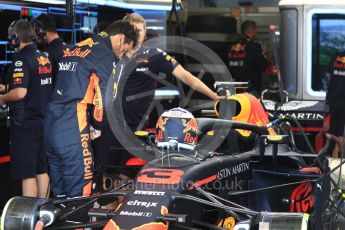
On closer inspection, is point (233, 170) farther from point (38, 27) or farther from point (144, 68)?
point (38, 27)

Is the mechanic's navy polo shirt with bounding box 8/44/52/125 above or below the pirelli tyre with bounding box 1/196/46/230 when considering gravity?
above

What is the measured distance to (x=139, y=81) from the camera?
25.6 ft

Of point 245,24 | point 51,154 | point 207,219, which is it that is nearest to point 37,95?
point 51,154

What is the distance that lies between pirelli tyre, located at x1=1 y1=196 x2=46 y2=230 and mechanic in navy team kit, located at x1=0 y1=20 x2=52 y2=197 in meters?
2.06

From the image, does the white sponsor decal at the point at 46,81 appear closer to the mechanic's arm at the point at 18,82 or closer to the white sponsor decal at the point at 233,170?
the mechanic's arm at the point at 18,82

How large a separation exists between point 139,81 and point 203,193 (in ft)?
8.12

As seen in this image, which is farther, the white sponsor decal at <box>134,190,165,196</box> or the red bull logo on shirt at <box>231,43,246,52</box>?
the red bull logo on shirt at <box>231,43,246,52</box>

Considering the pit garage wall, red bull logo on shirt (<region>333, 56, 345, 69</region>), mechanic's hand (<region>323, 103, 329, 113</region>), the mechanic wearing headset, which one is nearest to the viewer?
the mechanic wearing headset

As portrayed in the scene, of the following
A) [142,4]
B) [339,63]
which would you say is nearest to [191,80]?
[339,63]

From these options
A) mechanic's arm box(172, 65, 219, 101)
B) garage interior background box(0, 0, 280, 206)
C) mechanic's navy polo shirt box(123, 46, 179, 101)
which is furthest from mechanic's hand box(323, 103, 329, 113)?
mechanic's navy polo shirt box(123, 46, 179, 101)

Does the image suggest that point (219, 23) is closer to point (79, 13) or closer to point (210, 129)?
point (79, 13)

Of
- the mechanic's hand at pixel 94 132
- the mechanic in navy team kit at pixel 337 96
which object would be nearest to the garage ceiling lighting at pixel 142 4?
the mechanic in navy team kit at pixel 337 96

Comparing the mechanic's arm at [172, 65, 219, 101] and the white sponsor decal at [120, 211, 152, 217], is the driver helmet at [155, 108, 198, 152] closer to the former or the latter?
the white sponsor decal at [120, 211, 152, 217]

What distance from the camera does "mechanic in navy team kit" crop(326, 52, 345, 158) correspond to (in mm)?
9219
